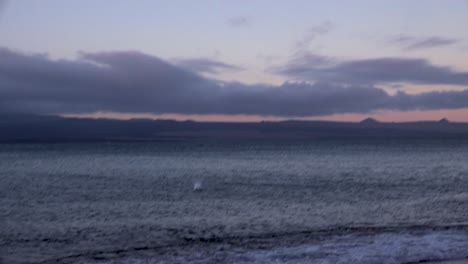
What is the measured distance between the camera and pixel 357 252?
1490 centimetres

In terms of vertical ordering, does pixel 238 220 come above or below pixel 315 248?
below

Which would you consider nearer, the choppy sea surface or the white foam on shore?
the white foam on shore

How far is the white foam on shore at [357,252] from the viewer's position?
14094 millimetres

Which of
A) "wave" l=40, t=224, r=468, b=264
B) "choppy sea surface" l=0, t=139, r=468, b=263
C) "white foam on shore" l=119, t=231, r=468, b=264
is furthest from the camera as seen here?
"choppy sea surface" l=0, t=139, r=468, b=263

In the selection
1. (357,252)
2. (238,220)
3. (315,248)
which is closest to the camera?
(357,252)

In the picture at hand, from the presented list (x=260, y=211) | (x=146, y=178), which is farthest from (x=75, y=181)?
(x=260, y=211)

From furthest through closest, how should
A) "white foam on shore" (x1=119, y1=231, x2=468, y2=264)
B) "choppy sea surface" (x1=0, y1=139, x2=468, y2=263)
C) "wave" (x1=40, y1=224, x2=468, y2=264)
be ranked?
"choppy sea surface" (x1=0, y1=139, x2=468, y2=263) < "wave" (x1=40, y1=224, x2=468, y2=264) < "white foam on shore" (x1=119, y1=231, x2=468, y2=264)

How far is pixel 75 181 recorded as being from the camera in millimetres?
44656

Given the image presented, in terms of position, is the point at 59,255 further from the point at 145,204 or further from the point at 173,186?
the point at 173,186

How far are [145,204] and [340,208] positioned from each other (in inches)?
363

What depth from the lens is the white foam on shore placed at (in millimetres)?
14094

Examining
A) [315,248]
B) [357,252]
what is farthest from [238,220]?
[357,252]

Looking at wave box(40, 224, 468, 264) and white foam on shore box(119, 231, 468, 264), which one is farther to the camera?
wave box(40, 224, 468, 264)

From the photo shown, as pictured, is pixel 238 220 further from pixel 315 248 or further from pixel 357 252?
pixel 357 252
